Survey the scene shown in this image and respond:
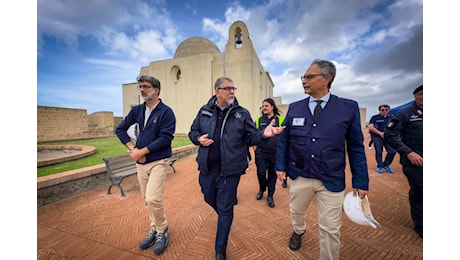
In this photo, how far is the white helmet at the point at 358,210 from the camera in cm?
177

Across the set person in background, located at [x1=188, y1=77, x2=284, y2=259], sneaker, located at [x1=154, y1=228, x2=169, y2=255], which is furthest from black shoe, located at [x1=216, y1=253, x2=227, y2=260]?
sneaker, located at [x1=154, y1=228, x2=169, y2=255]

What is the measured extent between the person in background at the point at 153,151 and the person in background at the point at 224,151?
51 centimetres

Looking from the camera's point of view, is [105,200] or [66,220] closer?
[66,220]

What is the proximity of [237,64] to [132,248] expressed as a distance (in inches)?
646

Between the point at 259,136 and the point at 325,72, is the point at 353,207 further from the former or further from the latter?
the point at 325,72

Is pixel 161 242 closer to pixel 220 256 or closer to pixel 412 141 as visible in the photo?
pixel 220 256

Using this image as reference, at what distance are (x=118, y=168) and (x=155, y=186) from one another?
121 inches

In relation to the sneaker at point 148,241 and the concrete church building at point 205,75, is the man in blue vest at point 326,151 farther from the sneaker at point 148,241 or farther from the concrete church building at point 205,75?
the concrete church building at point 205,75

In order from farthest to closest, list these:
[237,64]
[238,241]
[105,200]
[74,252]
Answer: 1. [237,64]
2. [105,200]
3. [238,241]
4. [74,252]

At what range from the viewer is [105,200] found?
4.10 metres

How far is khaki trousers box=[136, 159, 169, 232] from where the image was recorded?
7.71ft

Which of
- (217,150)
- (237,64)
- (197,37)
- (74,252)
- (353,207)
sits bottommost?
(74,252)

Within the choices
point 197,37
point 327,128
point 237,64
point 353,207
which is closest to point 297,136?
point 327,128

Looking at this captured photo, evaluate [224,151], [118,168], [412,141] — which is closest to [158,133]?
[224,151]
